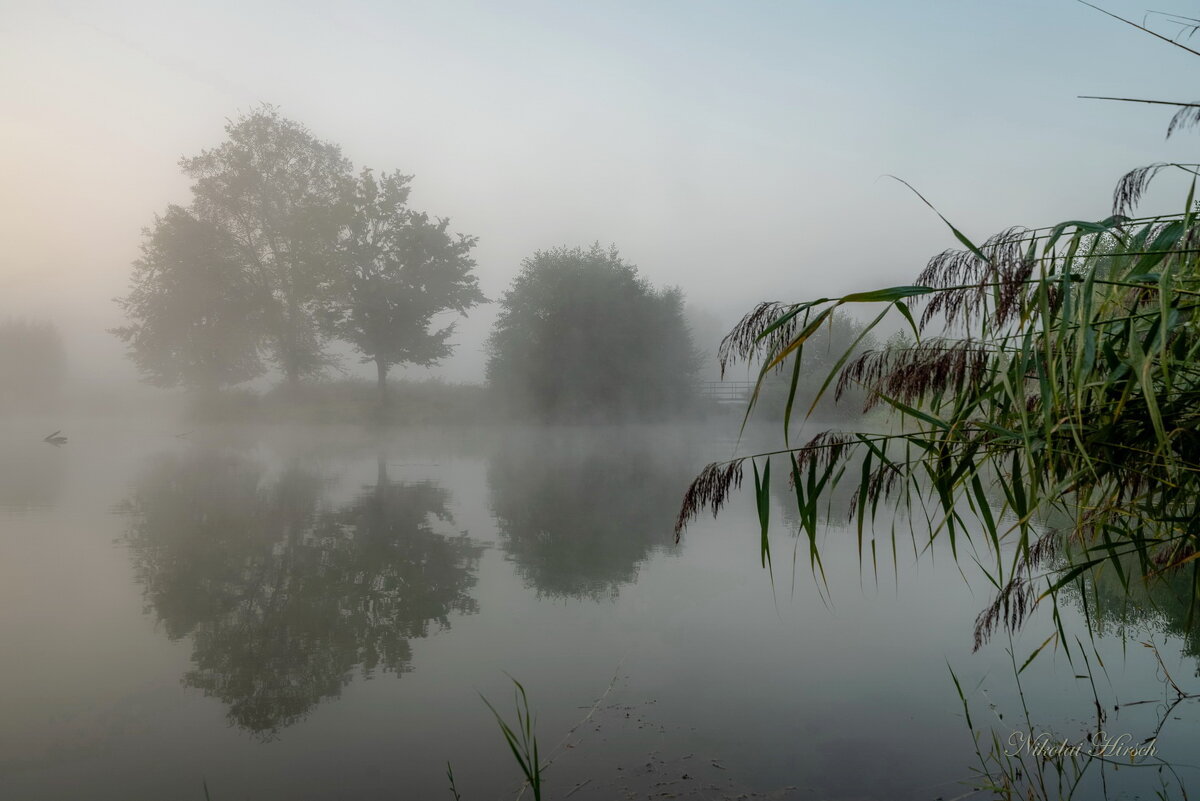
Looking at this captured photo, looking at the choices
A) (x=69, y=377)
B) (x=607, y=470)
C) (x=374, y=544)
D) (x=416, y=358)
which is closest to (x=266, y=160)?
(x=416, y=358)

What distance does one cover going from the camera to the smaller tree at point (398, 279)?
22875 millimetres

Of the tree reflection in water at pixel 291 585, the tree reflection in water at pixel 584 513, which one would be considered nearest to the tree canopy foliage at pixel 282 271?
the tree reflection in water at pixel 584 513

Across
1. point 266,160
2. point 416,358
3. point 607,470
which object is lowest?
point 607,470

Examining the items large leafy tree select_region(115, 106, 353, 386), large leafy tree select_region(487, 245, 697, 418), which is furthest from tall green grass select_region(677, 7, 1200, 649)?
large leafy tree select_region(115, 106, 353, 386)

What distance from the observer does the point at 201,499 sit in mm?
7547

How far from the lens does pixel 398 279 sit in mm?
23609

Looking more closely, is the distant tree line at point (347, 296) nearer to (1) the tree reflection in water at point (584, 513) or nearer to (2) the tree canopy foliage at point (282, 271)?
(2) the tree canopy foliage at point (282, 271)

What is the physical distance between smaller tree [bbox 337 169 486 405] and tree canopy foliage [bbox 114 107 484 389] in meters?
0.03

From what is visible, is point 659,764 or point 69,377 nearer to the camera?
point 659,764

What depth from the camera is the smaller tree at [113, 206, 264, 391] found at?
22.4 meters

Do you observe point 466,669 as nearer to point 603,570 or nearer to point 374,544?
point 603,570

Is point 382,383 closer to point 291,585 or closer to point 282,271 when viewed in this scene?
point 282,271

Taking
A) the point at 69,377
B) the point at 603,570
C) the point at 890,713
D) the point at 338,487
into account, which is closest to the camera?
the point at 890,713

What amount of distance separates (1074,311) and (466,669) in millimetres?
2389
